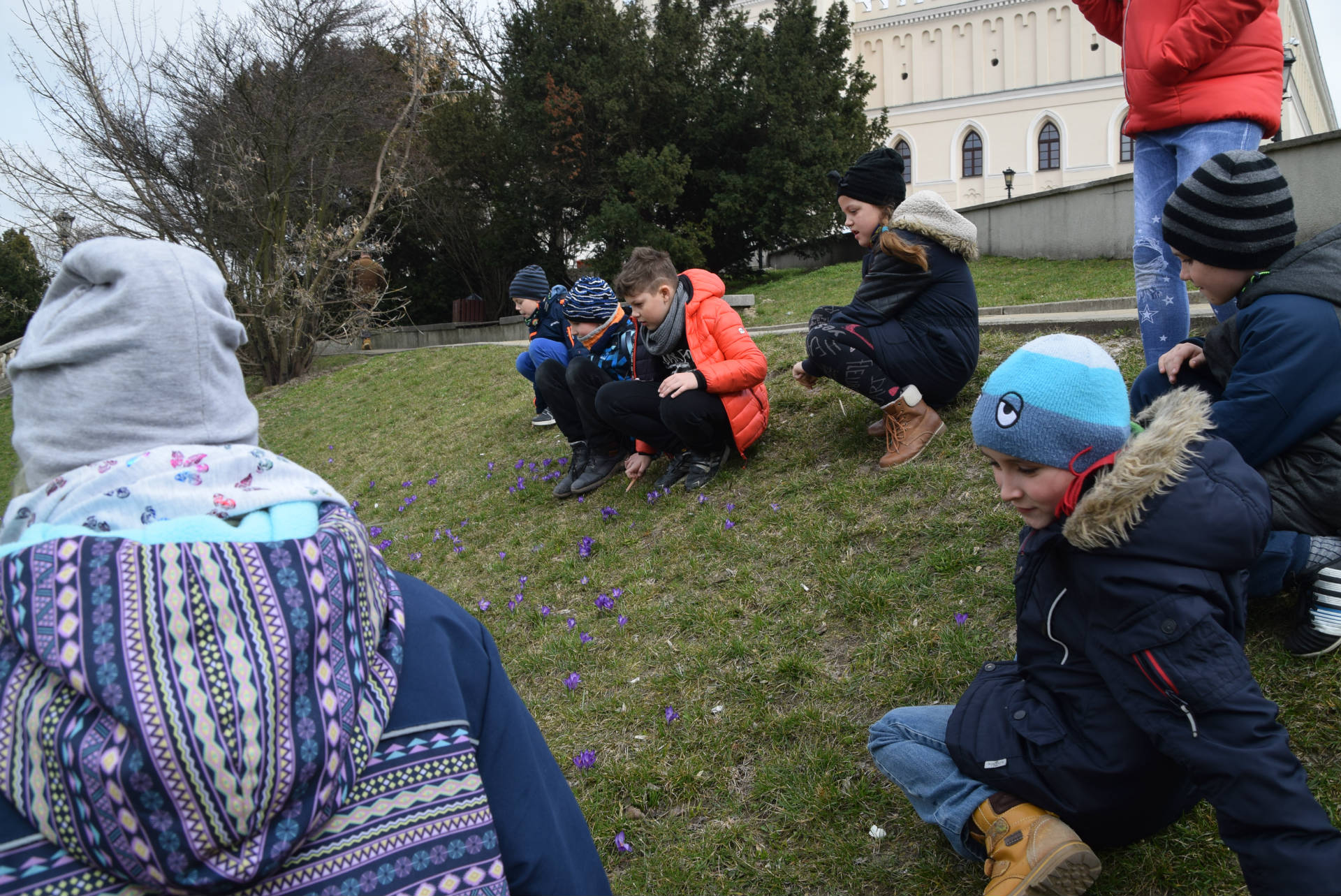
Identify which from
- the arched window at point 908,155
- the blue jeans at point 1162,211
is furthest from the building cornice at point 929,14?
the blue jeans at point 1162,211

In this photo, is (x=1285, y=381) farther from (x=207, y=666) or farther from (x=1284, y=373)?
(x=207, y=666)

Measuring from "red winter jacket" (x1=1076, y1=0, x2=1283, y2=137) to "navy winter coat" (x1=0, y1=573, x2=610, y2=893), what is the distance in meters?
3.54

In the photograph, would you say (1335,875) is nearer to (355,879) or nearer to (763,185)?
(355,879)

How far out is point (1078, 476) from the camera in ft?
6.50

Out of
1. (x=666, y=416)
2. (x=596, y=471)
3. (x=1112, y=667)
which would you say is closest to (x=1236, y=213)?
(x=1112, y=667)

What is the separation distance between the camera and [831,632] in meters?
3.59

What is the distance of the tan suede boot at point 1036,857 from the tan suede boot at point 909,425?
8.68ft

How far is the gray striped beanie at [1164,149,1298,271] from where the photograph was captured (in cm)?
261

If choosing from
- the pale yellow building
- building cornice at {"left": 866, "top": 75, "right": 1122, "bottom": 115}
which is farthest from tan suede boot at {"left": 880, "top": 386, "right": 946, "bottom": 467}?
the pale yellow building

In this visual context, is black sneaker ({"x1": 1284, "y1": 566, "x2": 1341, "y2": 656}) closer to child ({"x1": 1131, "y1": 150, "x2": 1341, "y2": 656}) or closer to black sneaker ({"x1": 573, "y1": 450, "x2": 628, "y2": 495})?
child ({"x1": 1131, "y1": 150, "x2": 1341, "y2": 656})

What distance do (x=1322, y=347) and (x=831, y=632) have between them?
184 centimetres

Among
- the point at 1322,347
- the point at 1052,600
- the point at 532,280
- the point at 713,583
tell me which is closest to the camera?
the point at 1052,600

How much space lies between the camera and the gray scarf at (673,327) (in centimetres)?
527

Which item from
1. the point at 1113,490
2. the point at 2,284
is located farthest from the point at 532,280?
the point at 2,284
